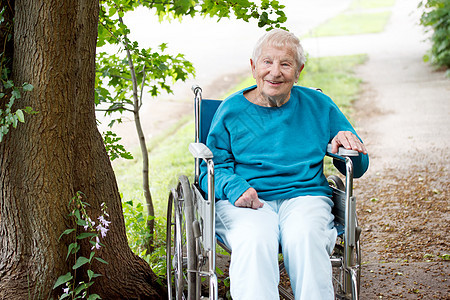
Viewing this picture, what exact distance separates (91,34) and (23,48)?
0.29 meters

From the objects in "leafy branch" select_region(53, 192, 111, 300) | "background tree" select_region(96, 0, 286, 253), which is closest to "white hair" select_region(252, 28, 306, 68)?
"background tree" select_region(96, 0, 286, 253)

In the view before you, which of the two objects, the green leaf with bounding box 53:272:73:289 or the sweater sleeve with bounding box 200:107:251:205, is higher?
the sweater sleeve with bounding box 200:107:251:205

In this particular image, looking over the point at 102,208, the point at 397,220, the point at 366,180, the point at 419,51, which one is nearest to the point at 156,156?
the point at 366,180

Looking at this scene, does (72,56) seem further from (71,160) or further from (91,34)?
(71,160)

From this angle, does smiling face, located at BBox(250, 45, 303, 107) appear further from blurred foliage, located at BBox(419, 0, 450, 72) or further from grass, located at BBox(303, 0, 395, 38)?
grass, located at BBox(303, 0, 395, 38)

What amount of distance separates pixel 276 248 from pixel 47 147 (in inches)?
40.2

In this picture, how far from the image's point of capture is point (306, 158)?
2.49m

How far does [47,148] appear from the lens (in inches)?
90.4

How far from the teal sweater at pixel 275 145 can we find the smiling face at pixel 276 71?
0.08 meters

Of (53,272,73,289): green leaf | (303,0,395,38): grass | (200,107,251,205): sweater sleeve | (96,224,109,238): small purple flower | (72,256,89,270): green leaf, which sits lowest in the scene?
(53,272,73,289): green leaf

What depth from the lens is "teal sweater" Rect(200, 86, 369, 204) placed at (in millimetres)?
2447

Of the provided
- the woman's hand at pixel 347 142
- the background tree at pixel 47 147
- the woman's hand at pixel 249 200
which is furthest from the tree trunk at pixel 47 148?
the woman's hand at pixel 347 142

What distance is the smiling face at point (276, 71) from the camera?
2471 mm

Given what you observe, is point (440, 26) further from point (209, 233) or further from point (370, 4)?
point (370, 4)
